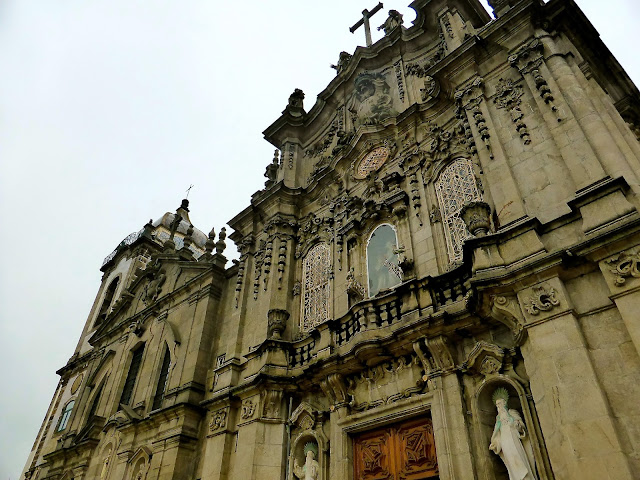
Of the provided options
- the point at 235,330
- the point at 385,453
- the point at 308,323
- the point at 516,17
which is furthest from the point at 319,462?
the point at 516,17

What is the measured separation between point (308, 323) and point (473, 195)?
5.81 metres

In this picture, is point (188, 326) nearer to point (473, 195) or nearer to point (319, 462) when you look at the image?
point (319, 462)

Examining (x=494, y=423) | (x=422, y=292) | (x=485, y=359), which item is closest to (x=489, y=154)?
(x=422, y=292)

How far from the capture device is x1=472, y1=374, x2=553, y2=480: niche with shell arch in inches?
274

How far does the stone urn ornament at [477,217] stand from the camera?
8773mm

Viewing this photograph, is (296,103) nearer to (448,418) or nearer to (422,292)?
(422,292)

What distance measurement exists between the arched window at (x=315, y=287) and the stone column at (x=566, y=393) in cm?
632

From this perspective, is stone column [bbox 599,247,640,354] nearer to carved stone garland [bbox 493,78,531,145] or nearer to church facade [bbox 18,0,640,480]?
church facade [bbox 18,0,640,480]

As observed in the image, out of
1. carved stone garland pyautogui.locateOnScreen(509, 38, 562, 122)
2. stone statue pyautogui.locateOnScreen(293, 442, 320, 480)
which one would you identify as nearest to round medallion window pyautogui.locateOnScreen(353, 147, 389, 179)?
carved stone garland pyautogui.locateOnScreen(509, 38, 562, 122)

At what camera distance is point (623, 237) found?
267 inches

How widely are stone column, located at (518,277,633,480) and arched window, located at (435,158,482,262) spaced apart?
3.09 meters

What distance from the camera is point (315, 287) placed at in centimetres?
1376

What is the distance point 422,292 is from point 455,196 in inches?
110

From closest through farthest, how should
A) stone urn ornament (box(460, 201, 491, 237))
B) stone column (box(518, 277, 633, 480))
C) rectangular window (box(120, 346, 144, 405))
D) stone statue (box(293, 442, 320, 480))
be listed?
stone column (box(518, 277, 633, 480))
stone urn ornament (box(460, 201, 491, 237))
stone statue (box(293, 442, 320, 480))
rectangular window (box(120, 346, 144, 405))
